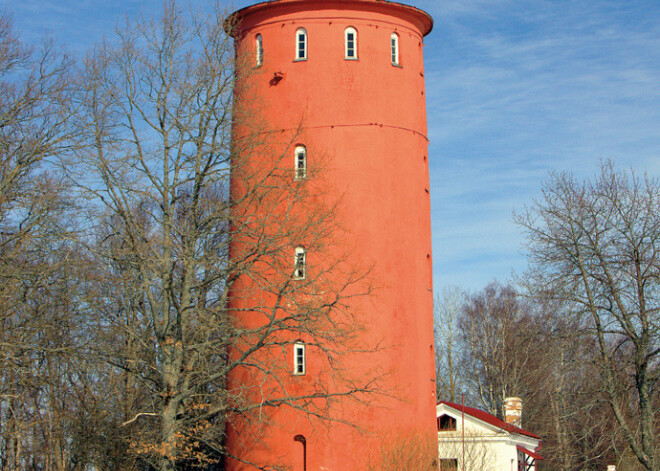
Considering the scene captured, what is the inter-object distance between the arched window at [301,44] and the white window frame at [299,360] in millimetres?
6789

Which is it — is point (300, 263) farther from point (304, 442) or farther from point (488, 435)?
point (488, 435)

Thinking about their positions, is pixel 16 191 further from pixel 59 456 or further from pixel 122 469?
pixel 59 456

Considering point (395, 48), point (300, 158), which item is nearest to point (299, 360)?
point (300, 158)

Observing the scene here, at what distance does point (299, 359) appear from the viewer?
66.3ft

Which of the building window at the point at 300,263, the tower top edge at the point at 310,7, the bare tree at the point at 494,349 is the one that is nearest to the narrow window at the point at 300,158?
the building window at the point at 300,263

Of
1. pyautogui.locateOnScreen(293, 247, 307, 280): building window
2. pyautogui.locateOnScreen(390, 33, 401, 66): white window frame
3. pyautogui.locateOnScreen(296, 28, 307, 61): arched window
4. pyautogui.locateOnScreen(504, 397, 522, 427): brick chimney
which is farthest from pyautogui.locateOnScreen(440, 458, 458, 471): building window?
pyautogui.locateOnScreen(296, 28, 307, 61): arched window

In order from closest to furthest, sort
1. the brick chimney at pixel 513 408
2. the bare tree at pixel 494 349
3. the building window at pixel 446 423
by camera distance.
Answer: the building window at pixel 446 423, the brick chimney at pixel 513 408, the bare tree at pixel 494 349

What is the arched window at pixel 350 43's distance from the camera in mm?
21406

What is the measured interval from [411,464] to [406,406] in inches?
57.3

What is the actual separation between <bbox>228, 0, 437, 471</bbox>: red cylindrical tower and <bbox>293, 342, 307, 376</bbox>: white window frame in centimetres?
4

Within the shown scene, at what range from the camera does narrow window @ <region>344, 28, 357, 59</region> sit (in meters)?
21.5

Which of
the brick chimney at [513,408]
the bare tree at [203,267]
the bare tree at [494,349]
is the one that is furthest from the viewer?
the bare tree at [494,349]

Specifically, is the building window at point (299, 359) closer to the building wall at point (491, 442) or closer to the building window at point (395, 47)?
the building wall at point (491, 442)

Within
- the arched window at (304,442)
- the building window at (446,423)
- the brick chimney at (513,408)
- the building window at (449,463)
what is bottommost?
the building window at (449,463)
